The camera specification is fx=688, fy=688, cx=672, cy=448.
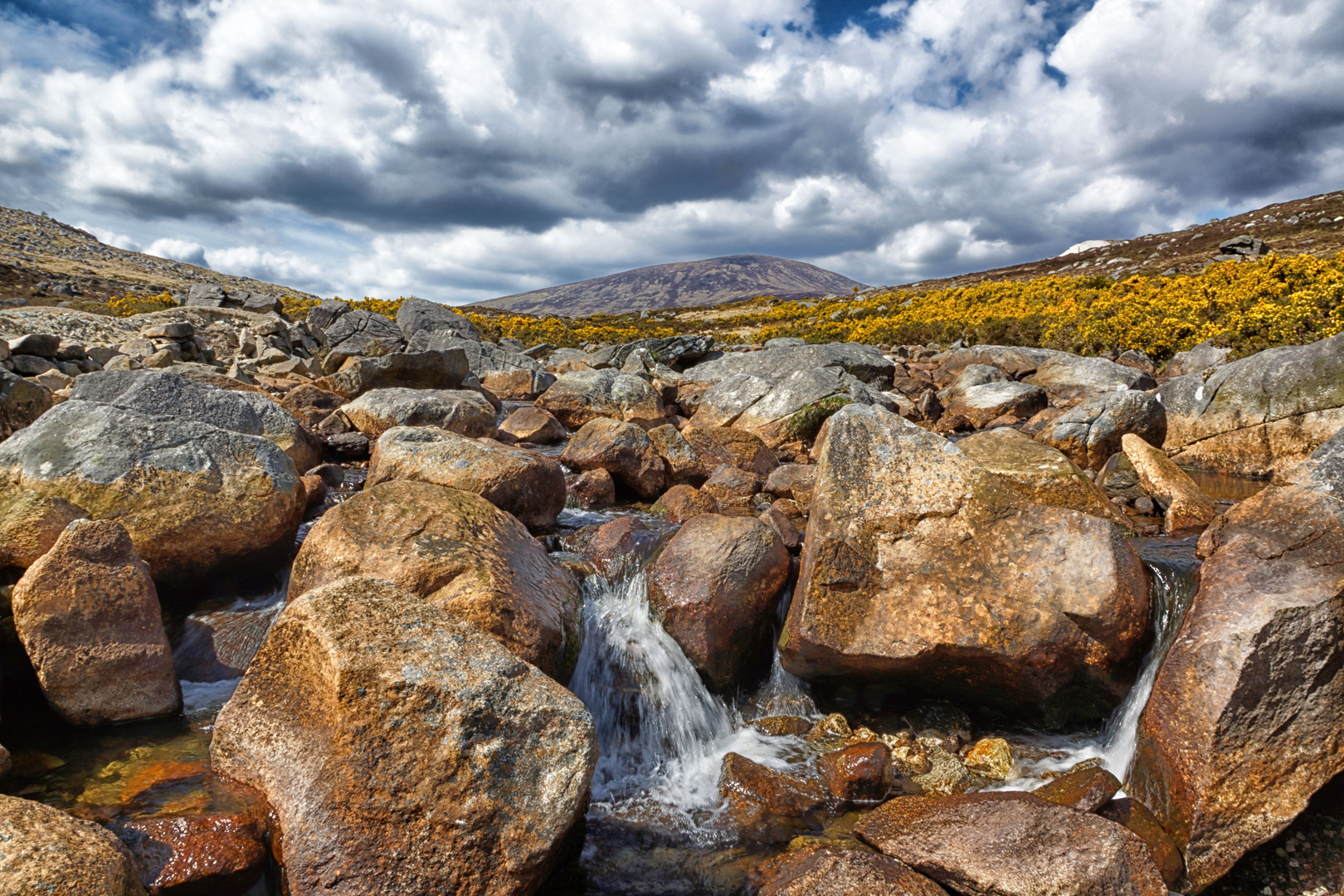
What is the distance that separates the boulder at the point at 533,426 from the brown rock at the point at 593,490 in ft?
15.1

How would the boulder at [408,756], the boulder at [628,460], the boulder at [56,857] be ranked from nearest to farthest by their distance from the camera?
the boulder at [56,857] → the boulder at [408,756] → the boulder at [628,460]

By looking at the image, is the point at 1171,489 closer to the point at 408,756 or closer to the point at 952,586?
the point at 952,586

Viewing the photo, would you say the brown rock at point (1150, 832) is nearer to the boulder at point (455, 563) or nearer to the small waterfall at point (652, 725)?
the small waterfall at point (652, 725)

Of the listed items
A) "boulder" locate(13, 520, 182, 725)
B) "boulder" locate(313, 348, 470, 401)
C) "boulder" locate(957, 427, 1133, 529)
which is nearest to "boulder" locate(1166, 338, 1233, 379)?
"boulder" locate(957, 427, 1133, 529)

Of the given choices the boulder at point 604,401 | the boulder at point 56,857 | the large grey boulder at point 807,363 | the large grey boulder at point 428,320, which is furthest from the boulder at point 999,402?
the large grey boulder at point 428,320

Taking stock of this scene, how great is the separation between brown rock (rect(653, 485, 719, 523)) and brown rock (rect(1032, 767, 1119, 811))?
560 cm

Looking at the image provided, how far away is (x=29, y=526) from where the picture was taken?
5941 millimetres

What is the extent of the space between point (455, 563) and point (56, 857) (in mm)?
3035

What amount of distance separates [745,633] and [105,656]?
557 centimetres

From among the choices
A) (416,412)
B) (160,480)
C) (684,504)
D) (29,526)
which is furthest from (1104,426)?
(29,526)

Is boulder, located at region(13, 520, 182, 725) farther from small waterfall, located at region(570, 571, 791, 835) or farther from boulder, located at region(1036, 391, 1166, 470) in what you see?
boulder, located at region(1036, 391, 1166, 470)

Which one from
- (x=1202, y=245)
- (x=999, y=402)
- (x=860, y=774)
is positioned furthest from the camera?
→ (x=1202, y=245)

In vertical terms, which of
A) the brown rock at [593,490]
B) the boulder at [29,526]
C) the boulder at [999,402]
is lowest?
the brown rock at [593,490]

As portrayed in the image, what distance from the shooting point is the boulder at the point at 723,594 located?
A: 23.5ft
